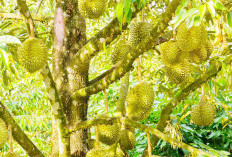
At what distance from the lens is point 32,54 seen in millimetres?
1068

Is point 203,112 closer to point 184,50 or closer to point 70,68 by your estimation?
point 184,50

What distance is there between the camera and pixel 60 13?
52.1 inches

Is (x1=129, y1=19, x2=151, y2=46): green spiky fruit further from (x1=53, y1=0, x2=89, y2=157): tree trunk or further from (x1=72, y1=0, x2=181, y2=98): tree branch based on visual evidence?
(x1=53, y1=0, x2=89, y2=157): tree trunk

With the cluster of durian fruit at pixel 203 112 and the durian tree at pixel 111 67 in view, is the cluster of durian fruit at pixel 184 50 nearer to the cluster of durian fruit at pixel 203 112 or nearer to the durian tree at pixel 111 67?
the durian tree at pixel 111 67

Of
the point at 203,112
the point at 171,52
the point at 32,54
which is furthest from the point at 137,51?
the point at 203,112

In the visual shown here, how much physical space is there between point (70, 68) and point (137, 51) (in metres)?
0.39

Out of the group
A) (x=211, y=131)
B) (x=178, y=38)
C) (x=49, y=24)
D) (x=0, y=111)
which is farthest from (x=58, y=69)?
(x=211, y=131)

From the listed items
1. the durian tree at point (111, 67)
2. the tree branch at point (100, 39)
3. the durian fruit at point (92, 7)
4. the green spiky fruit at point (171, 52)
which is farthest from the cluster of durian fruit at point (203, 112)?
the durian fruit at point (92, 7)

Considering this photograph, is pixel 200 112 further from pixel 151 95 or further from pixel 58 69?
pixel 58 69

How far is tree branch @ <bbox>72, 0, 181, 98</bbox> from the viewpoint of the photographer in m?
0.88

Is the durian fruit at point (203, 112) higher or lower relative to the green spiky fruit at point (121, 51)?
lower

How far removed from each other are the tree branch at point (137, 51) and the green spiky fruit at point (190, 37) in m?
0.08

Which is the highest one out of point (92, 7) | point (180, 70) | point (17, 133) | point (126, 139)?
point (92, 7)

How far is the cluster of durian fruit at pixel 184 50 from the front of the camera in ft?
3.14
